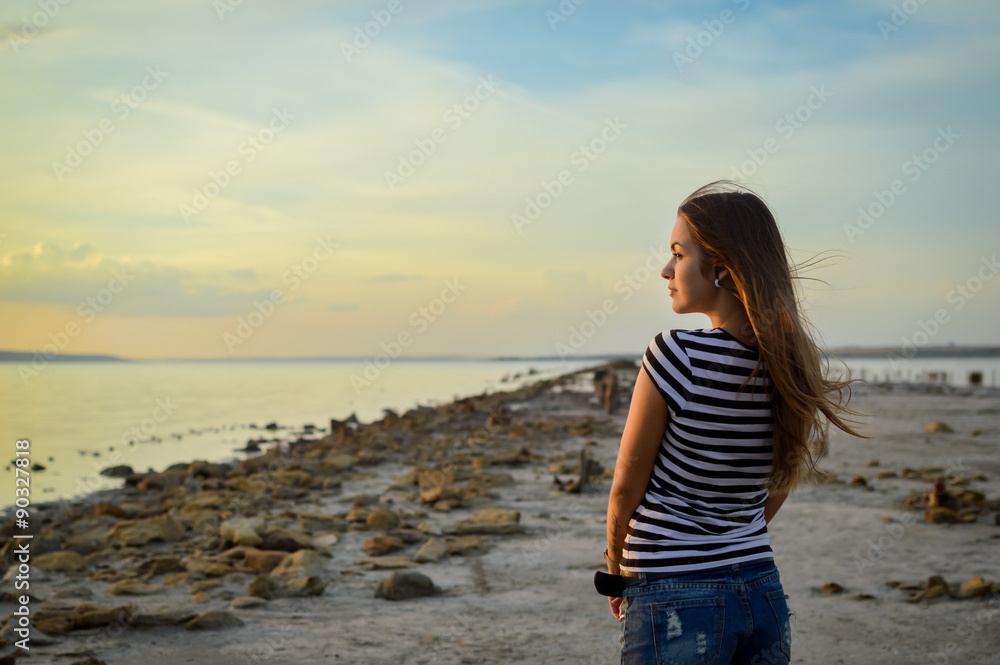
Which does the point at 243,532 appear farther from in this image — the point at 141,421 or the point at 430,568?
the point at 141,421

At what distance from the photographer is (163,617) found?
578cm

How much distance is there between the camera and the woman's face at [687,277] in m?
2.11

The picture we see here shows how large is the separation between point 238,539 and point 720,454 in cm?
695

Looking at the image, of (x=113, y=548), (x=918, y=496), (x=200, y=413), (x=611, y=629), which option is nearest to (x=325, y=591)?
(x=611, y=629)

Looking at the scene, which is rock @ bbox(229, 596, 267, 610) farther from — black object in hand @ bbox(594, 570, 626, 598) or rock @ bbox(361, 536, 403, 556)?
black object in hand @ bbox(594, 570, 626, 598)

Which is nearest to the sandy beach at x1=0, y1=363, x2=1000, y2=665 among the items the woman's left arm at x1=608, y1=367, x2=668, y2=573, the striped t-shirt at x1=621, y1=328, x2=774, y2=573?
the striped t-shirt at x1=621, y1=328, x2=774, y2=573

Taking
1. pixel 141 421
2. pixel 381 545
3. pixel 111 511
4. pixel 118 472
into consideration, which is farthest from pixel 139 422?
pixel 381 545

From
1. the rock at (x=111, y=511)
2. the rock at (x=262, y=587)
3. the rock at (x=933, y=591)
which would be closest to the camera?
the rock at (x=933, y=591)

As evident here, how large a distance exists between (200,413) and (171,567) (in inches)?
909

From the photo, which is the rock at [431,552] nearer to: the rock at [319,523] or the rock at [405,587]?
the rock at [405,587]

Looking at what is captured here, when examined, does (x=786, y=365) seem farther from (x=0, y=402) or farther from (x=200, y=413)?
(x=0, y=402)

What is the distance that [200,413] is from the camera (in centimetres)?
2923

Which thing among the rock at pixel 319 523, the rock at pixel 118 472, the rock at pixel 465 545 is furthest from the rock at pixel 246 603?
the rock at pixel 118 472

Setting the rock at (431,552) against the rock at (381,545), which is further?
the rock at (381,545)
